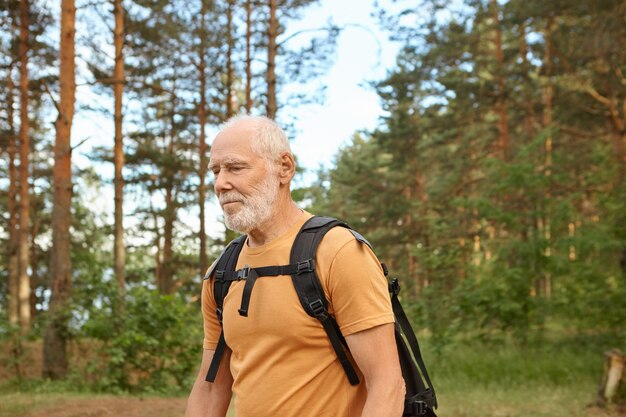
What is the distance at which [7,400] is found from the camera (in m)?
10.7

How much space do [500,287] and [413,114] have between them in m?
15.5

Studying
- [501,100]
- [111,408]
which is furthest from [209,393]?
[501,100]

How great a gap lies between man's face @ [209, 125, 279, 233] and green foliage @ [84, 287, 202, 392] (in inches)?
413

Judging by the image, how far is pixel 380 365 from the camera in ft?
6.91

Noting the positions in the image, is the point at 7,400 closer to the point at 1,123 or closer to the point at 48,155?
the point at 1,123

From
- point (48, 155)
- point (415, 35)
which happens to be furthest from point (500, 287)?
point (48, 155)

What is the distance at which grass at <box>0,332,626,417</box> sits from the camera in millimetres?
10414

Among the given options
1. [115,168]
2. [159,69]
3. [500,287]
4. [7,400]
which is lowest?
[7,400]

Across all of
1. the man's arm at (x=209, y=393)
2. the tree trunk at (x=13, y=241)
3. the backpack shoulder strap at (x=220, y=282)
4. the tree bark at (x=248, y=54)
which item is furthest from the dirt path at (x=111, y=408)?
the tree trunk at (x=13, y=241)

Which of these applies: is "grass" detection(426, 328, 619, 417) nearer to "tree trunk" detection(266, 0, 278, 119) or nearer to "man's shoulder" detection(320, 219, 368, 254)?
"tree trunk" detection(266, 0, 278, 119)

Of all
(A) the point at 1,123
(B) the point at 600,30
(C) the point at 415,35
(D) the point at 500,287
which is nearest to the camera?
(B) the point at 600,30

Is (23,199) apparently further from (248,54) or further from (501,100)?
(501,100)

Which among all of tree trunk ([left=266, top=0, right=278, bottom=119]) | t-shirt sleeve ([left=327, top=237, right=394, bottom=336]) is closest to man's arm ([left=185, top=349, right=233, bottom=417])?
t-shirt sleeve ([left=327, top=237, right=394, bottom=336])

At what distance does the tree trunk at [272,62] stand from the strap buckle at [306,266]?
12.5 m
